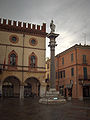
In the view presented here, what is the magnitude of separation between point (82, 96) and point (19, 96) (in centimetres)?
1200

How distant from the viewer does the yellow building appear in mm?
27922

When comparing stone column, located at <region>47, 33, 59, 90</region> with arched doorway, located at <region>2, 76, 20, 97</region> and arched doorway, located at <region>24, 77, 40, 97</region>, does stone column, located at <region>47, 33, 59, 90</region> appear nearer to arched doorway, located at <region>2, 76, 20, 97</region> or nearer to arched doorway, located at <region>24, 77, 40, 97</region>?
arched doorway, located at <region>2, 76, 20, 97</region>

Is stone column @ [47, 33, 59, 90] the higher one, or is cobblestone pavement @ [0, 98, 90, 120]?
stone column @ [47, 33, 59, 90]

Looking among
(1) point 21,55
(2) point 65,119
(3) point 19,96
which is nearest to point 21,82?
(3) point 19,96

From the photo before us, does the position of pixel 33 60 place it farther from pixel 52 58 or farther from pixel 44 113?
pixel 44 113

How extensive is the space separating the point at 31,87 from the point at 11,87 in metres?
4.26

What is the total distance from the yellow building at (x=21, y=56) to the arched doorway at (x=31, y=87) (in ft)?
1.34

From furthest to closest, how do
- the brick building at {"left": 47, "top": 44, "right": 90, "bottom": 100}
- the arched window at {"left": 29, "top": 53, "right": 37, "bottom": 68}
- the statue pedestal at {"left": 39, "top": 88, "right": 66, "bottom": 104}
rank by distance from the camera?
the brick building at {"left": 47, "top": 44, "right": 90, "bottom": 100} → the arched window at {"left": 29, "top": 53, "right": 37, "bottom": 68} → the statue pedestal at {"left": 39, "top": 88, "right": 66, "bottom": 104}

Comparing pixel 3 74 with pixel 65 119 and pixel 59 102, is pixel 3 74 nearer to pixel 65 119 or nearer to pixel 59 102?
pixel 59 102

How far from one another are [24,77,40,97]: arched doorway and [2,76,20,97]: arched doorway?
86.1 inches

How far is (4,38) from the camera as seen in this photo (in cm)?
2828

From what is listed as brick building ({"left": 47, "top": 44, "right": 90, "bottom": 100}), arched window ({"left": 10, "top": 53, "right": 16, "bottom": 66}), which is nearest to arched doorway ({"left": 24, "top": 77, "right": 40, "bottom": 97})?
arched window ({"left": 10, "top": 53, "right": 16, "bottom": 66})

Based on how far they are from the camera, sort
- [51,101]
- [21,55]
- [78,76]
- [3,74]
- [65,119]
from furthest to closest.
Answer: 1. [78,76]
2. [21,55]
3. [3,74]
4. [51,101]
5. [65,119]

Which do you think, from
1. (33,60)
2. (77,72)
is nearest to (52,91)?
(33,60)
